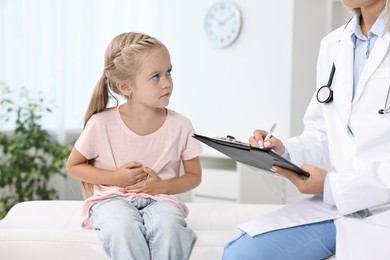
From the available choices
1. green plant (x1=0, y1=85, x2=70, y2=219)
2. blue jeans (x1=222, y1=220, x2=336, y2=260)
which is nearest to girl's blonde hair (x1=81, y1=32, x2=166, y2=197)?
blue jeans (x1=222, y1=220, x2=336, y2=260)

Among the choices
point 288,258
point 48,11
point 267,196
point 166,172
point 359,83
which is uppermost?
point 48,11

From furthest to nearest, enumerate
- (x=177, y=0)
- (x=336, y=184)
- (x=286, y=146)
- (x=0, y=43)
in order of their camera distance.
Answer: (x=177, y=0) → (x=0, y=43) → (x=286, y=146) → (x=336, y=184)

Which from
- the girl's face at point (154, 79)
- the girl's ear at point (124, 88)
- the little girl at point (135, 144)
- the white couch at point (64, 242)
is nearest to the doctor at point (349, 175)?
the white couch at point (64, 242)

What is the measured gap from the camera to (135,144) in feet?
6.64

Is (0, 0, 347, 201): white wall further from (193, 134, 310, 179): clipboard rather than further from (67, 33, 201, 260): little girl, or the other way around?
(193, 134, 310, 179): clipboard

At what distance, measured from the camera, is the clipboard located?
152 centimetres

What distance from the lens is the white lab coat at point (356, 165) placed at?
153 cm

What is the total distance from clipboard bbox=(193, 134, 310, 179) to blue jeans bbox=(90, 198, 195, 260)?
0.28 m

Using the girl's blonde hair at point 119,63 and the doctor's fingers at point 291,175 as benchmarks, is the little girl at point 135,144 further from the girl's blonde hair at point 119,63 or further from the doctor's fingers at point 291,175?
the doctor's fingers at point 291,175

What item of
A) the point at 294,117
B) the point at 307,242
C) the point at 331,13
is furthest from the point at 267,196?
the point at 307,242

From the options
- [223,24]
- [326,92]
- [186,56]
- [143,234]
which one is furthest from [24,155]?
[326,92]

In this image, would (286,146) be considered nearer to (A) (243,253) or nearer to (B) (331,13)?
(A) (243,253)

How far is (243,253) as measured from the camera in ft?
5.30

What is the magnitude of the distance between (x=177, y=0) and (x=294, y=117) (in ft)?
4.59
